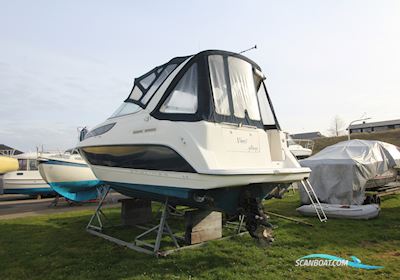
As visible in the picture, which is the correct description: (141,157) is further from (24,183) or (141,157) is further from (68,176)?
(24,183)

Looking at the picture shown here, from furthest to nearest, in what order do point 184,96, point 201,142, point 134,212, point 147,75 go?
point 134,212
point 147,75
point 184,96
point 201,142

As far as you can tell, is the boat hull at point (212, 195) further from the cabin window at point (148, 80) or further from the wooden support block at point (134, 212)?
the wooden support block at point (134, 212)

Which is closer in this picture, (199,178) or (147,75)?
(199,178)

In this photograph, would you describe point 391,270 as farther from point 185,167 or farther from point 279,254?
point 185,167

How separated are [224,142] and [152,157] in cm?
118

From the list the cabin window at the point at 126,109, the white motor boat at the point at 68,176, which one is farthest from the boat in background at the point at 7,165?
the cabin window at the point at 126,109

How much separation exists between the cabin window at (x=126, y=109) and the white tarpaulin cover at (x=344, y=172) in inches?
265

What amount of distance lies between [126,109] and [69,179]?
7294 millimetres

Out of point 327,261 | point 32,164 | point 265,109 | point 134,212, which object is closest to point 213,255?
point 327,261

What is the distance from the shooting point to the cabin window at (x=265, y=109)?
6007 millimetres

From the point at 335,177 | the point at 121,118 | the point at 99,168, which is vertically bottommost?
the point at 335,177

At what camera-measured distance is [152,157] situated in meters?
4.71

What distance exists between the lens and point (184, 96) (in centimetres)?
473

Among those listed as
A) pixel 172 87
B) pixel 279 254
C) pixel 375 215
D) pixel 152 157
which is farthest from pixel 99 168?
pixel 375 215
